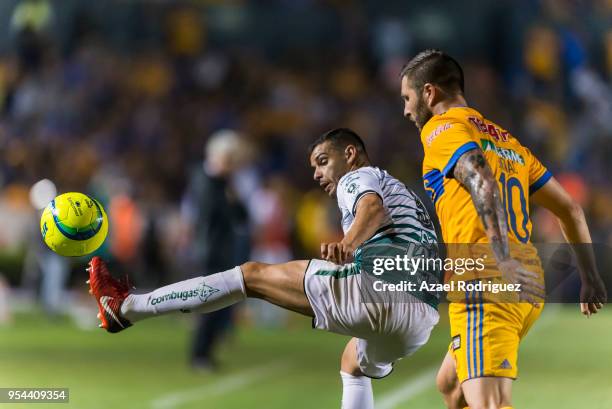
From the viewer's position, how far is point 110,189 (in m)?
20.2

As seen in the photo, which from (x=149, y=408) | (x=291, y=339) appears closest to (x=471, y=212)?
(x=149, y=408)

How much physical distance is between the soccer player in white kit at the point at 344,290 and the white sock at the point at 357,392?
1.42ft

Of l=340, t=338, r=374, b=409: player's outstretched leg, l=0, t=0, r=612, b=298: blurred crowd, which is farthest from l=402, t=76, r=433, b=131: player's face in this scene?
l=0, t=0, r=612, b=298: blurred crowd

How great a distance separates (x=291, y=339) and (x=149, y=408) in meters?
6.11

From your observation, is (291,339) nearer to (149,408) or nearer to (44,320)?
(44,320)

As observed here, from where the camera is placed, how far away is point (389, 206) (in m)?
6.16

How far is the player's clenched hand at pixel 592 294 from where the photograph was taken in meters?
6.15

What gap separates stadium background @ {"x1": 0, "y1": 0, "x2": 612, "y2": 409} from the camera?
18609mm

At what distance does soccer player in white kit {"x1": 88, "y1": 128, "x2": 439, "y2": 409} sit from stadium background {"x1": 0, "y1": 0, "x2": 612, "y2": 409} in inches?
341

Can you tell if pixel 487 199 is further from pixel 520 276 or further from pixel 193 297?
pixel 193 297

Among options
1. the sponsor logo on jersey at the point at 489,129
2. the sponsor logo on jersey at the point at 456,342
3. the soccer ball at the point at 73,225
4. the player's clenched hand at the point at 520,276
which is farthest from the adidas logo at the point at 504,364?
the soccer ball at the point at 73,225

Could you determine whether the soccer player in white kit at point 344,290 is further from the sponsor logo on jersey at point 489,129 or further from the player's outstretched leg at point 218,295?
the sponsor logo on jersey at point 489,129

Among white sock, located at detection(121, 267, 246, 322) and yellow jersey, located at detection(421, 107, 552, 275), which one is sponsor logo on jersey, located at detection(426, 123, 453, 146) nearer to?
yellow jersey, located at detection(421, 107, 552, 275)

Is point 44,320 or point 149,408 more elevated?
point 44,320
